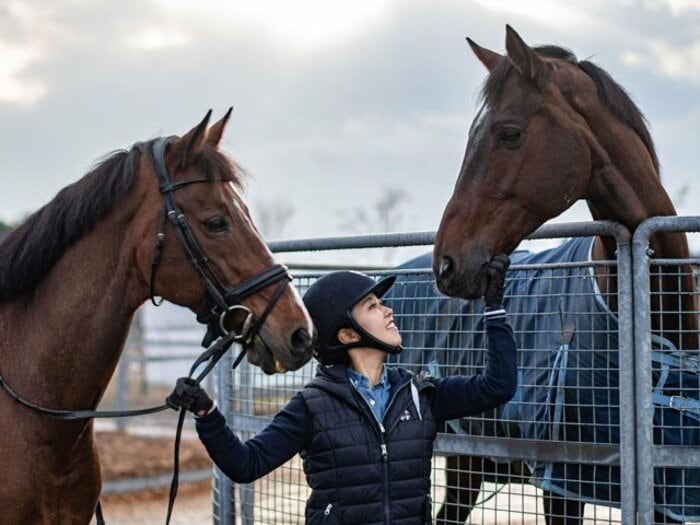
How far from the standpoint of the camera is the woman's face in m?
2.91

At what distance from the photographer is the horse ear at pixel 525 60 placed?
326cm

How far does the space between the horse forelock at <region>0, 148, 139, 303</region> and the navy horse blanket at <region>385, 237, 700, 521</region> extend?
52.1 inches

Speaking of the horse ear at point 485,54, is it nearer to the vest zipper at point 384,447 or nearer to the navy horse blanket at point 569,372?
the navy horse blanket at point 569,372

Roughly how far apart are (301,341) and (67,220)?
92 centimetres

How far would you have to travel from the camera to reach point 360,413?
112 inches

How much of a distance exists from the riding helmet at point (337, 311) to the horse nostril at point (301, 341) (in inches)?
4.6

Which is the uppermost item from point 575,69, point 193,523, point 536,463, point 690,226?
point 575,69

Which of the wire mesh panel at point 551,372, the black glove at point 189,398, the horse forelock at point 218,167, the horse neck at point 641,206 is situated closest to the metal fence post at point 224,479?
the wire mesh panel at point 551,372

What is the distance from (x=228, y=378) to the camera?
4.64m

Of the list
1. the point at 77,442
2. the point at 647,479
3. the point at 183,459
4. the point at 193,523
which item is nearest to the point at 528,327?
the point at 647,479

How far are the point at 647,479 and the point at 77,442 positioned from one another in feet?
6.26

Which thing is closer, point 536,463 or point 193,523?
point 536,463

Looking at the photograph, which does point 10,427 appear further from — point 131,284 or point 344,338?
point 344,338

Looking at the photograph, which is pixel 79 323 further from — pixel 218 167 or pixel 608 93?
pixel 608 93
